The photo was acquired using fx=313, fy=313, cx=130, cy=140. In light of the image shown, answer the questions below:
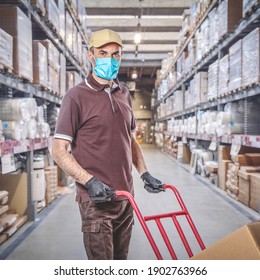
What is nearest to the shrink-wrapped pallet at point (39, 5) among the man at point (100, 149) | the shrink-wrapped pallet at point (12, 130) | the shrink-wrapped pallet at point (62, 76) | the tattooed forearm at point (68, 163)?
the shrink-wrapped pallet at point (62, 76)

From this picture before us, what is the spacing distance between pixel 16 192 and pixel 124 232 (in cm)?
241

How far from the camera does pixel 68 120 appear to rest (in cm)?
177

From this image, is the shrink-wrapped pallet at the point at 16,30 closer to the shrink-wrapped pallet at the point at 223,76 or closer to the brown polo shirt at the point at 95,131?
the brown polo shirt at the point at 95,131

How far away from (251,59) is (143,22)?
839 cm

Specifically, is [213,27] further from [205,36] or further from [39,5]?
[39,5]

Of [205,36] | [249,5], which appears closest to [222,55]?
[205,36]

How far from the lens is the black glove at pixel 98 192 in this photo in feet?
5.41

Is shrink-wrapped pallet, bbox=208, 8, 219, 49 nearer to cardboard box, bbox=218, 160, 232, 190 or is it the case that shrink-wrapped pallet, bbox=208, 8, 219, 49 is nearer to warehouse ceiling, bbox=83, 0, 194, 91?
cardboard box, bbox=218, 160, 232, 190

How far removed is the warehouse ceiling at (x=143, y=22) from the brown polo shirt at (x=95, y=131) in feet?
28.7

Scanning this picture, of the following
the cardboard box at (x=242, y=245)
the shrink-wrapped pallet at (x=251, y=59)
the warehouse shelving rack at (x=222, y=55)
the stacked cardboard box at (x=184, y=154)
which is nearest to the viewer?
the cardboard box at (x=242, y=245)
